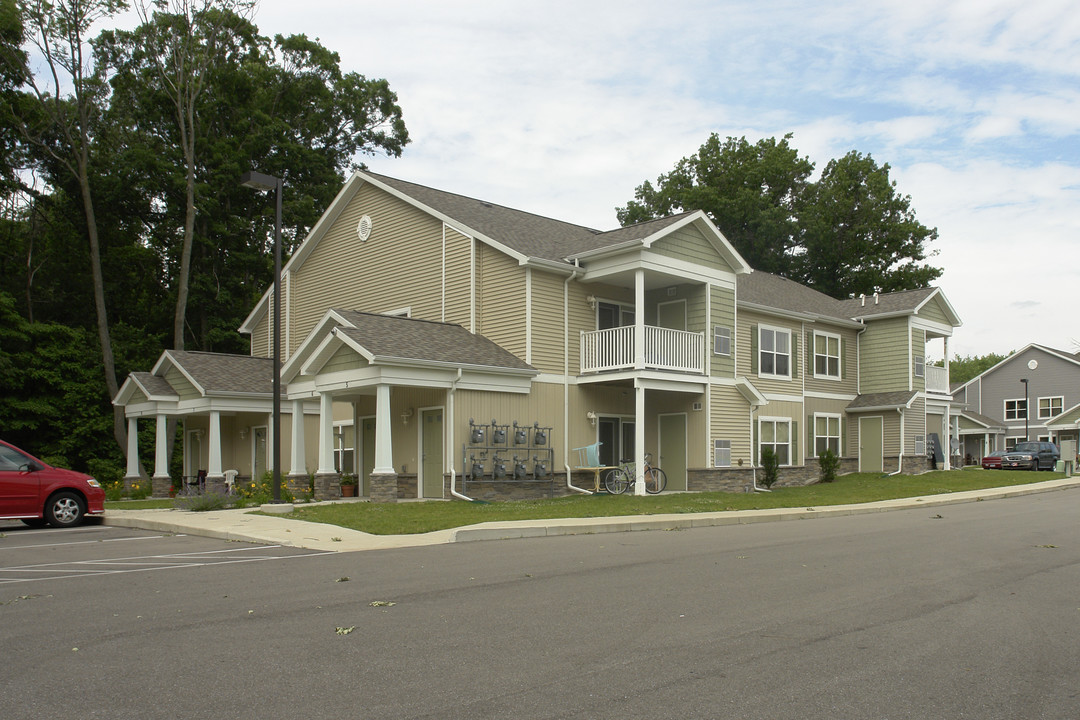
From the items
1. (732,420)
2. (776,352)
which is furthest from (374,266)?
(776,352)

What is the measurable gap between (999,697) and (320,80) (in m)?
47.0

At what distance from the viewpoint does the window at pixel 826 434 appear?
33781mm

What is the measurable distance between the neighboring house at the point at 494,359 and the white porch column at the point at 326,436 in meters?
0.04

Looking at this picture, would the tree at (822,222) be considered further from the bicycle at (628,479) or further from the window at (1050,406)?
the bicycle at (628,479)

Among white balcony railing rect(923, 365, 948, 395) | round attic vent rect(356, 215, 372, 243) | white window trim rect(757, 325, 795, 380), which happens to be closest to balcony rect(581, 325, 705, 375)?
white window trim rect(757, 325, 795, 380)

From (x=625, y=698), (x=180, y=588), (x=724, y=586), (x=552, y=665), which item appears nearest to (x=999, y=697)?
(x=625, y=698)

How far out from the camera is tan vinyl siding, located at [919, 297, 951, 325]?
118 feet

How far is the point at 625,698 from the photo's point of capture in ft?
17.5

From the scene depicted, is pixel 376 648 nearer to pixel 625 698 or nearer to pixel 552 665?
pixel 552 665

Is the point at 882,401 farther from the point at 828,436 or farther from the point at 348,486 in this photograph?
the point at 348,486

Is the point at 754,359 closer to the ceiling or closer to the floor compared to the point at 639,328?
closer to the floor

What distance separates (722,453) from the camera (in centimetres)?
2666

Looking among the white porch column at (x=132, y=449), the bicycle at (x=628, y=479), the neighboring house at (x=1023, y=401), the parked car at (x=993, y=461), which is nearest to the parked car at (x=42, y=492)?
the white porch column at (x=132, y=449)

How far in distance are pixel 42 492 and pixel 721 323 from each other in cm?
1785
